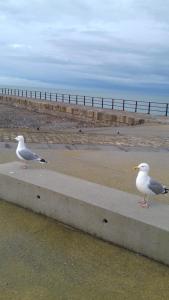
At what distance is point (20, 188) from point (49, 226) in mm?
941

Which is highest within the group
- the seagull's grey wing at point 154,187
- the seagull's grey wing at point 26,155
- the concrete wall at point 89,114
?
the seagull's grey wing at point 26,155

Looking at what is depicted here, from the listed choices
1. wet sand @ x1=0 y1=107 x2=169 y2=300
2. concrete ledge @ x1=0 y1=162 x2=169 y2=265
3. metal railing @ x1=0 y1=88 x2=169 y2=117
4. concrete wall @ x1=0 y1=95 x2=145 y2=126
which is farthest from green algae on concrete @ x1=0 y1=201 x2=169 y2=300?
metal railing @ x1=0 y1=88 x2=169 y2=117

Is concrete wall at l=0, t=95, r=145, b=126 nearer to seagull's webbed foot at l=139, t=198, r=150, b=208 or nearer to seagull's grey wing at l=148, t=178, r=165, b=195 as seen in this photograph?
seagull's webbed foot at l=139, t=198, r=150, b=208

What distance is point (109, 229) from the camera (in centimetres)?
467

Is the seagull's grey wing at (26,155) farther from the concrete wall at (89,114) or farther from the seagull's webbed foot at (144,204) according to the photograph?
the concrete wall at (89,114)

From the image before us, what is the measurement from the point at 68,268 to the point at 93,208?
0.96 meters

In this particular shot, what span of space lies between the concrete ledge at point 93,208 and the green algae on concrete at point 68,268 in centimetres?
15

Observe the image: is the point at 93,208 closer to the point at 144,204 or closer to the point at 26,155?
the point at 144,204

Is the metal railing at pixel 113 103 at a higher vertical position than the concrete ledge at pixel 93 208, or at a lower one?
higher

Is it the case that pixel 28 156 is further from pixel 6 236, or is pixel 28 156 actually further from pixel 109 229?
pixel 109 229

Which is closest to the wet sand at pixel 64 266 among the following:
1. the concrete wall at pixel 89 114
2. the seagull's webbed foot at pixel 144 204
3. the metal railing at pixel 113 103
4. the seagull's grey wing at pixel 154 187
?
the seagull's webbed foot at pixel 144 204

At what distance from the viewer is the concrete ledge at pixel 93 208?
4.31m

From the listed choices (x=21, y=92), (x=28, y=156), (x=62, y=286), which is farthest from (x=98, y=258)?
(x=21, y=92)

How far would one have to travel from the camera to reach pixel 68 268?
407cm
